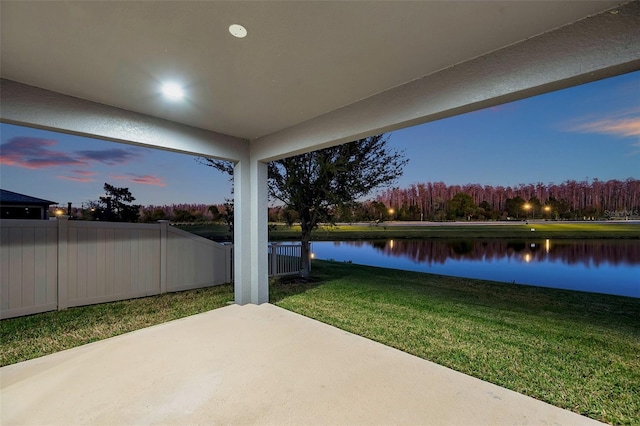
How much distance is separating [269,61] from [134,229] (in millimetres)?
4067

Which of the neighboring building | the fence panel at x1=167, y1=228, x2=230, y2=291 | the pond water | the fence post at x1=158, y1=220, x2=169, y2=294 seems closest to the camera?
the fence post at x1=158, y1=220, x2=169, y2=294

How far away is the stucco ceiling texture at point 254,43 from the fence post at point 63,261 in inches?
87.5

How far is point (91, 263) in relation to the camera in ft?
13.4

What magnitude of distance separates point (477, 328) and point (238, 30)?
4101 millimetres

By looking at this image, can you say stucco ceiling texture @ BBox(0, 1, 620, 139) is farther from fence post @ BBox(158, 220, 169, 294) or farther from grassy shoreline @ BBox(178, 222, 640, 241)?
grassy shoreline @ BBox(178, 222, 640, 241)

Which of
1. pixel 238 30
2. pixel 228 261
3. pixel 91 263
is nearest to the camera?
pixel 238 30

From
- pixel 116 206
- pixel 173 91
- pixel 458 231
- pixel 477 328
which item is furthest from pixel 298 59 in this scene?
pixel 458 231

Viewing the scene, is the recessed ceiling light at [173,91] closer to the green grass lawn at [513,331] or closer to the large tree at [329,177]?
the large tree at [329,177]

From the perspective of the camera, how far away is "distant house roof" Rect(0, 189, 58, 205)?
571cm

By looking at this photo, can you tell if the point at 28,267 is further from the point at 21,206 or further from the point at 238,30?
the point at 238,30

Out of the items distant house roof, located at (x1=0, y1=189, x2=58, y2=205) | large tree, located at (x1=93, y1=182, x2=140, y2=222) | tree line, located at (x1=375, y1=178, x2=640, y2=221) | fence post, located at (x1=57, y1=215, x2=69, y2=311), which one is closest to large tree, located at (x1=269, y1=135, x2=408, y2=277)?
tree line, located at (x1=375, y1=178, x2=640, y2=221)

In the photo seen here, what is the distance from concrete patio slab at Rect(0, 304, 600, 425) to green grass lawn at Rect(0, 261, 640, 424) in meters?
0.28

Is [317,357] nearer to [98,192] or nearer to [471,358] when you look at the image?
[471,358]

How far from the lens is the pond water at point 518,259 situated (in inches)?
263
